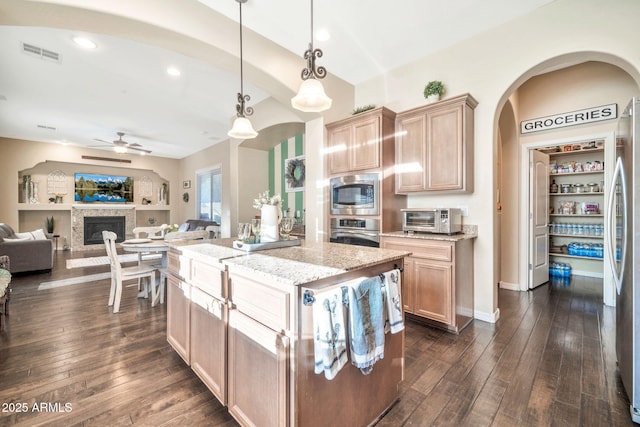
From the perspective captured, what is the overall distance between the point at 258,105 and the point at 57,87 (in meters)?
3.17

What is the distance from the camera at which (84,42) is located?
317 cm

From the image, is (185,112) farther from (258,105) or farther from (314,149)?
(314,149)

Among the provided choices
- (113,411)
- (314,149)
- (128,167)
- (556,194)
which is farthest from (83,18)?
(128,167)

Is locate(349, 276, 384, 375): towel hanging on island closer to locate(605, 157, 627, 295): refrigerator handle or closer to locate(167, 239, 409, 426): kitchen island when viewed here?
locate(167, 239, 409, 426): kitchen island

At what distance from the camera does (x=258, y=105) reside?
527 centimetres

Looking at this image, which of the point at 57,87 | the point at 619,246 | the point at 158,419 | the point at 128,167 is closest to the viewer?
the point at 158,419

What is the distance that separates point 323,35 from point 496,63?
1.93m

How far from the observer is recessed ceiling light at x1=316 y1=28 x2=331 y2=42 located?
2.96 metres

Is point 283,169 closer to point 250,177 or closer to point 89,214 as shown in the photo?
point 250,177

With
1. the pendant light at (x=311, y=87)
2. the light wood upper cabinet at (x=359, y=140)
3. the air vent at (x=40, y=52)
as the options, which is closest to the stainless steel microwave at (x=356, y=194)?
the light wood upper cabinet at (x=359, y=140)

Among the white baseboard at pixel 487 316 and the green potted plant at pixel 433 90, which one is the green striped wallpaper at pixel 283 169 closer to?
the green potted plant at pixel 433 90

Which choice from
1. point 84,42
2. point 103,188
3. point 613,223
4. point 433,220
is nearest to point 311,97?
point 433,220

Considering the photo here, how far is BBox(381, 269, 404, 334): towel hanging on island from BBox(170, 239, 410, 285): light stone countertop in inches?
4.2

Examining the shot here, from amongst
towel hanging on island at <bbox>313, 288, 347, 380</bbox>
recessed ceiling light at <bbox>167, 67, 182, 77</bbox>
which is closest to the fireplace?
recessed ceiling light at <bbox>167, 67, 182, 77</bbox>
